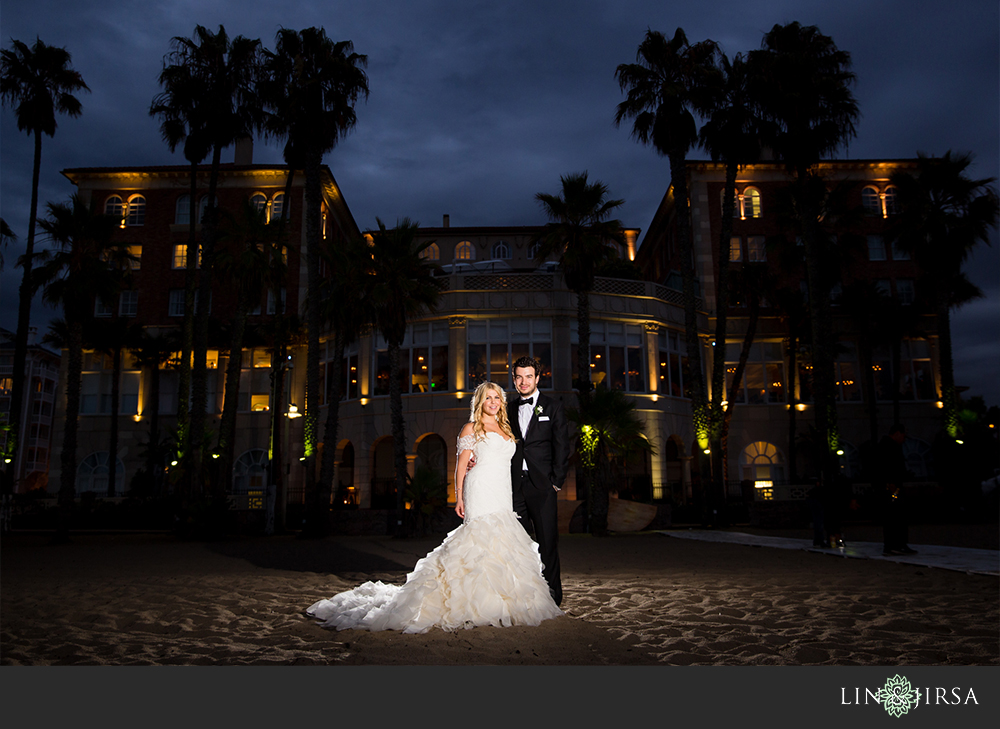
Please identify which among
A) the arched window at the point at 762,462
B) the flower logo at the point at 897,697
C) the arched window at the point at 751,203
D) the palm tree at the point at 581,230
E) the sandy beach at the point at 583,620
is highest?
the arched window at the point at 751,203

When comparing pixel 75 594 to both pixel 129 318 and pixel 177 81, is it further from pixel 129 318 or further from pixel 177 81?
pixel 129 318

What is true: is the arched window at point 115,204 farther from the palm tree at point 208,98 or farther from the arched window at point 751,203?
the arched window at point 751,203

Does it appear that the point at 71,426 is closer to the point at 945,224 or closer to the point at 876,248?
the point at 945,224

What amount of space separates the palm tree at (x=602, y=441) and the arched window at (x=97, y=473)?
31.2 metres

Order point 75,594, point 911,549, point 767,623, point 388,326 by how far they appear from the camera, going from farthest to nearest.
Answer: point 388,326
point 911,549
point 75,594
point 767,623

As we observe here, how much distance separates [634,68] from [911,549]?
22.1m

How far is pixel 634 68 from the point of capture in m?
27.2

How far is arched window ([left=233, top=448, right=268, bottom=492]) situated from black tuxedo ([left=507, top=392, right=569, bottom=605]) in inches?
1400

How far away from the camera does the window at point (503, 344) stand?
30453 millimetres

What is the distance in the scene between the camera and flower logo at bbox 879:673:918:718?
11.4ft

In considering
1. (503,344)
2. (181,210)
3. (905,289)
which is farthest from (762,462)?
(181,210)

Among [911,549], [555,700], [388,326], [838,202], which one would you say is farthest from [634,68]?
[555,700]

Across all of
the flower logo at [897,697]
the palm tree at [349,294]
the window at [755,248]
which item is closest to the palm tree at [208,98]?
the palm tree at [349,294]

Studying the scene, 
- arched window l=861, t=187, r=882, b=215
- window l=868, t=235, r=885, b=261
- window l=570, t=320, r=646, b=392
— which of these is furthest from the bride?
arched window l=861, t=187, r=882, b=215
